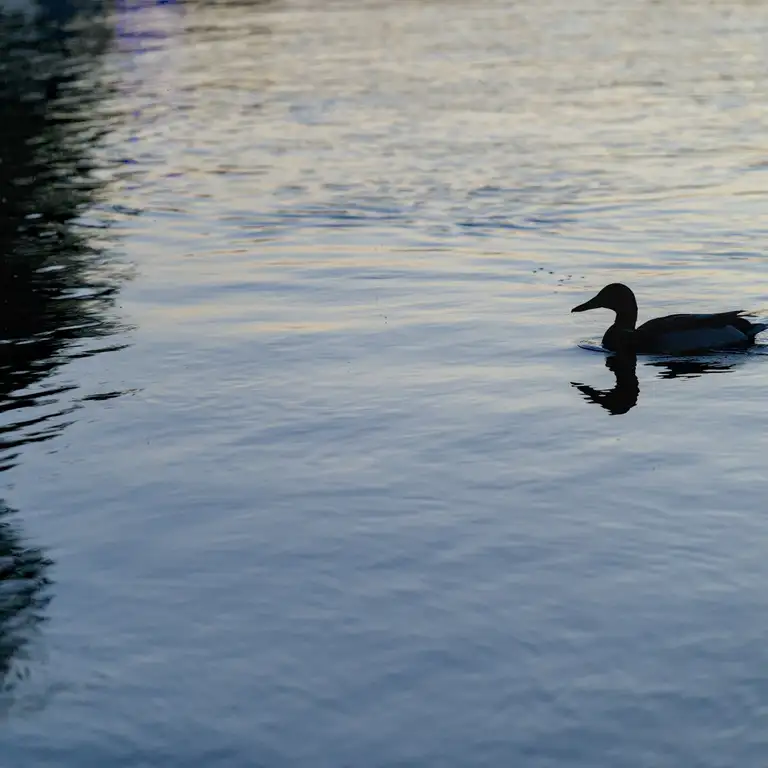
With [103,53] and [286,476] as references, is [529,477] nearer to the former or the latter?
[286,476]

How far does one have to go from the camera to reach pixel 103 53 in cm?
5600

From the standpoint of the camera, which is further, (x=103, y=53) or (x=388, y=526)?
(x=103, y=53)

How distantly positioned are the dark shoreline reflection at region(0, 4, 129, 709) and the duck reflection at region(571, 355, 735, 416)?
5.14 meters

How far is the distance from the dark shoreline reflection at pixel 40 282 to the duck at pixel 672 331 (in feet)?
19.1

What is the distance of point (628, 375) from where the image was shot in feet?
55.2

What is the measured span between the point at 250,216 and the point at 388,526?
48.0 feet

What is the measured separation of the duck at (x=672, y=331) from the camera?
17.0 meters

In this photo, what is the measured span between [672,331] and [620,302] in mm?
949

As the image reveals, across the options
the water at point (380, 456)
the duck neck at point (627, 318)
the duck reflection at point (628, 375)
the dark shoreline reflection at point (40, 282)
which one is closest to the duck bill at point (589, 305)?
the duck neck at point (627, 318)

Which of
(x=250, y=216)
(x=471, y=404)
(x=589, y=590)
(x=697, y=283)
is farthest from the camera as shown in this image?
(x=250, y=216)

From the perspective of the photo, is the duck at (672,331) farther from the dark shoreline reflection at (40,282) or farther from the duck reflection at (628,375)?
the dark shoreline reflection at (40,282)

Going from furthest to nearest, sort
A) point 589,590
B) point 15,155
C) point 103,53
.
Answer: point 103,53
point 15,155
point 589,590

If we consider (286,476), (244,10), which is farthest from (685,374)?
(244,10)

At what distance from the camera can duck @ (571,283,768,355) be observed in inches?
669
